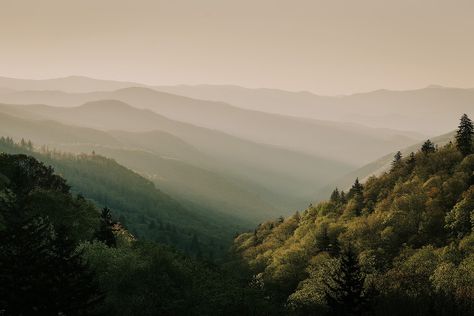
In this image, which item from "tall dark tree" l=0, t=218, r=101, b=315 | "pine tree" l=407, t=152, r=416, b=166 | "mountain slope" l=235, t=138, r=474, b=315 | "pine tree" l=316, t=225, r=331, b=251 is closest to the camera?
"tall dark tree" l=0, t=218, r=101, b=315

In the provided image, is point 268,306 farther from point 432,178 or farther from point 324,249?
point 432,178

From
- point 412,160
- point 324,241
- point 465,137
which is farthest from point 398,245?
point 412,160

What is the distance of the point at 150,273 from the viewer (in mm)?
103312

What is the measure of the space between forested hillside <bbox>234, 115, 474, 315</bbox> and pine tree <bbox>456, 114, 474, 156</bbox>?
28 centimetres

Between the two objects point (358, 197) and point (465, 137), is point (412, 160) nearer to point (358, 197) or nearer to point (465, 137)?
point (358, 197)

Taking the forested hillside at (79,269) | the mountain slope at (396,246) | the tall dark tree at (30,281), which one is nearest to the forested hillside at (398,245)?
the mountain slope at (396,246)

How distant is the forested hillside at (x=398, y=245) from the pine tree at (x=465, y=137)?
0.91ft

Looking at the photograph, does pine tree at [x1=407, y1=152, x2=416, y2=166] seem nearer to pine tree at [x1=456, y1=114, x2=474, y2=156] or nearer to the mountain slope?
the mountain slope

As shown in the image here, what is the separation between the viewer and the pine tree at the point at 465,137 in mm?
154250

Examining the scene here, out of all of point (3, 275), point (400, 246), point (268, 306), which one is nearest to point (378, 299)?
point (268, 306)

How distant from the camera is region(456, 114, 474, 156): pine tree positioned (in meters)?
154

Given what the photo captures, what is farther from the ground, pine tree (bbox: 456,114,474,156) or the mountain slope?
pine tree (bbox: 456,114,474,156)

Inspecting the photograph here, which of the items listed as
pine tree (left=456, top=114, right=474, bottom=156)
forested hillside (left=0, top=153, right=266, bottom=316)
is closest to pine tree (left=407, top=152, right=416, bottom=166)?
pine tree (left=456, top=114, right=474, bottom=156)

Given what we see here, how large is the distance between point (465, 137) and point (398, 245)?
132ft
